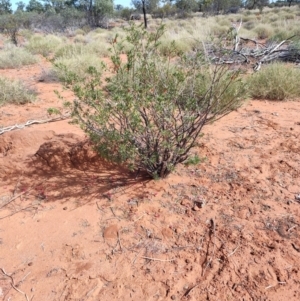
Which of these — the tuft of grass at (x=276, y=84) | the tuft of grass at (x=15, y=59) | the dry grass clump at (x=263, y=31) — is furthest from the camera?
the dry grass clump at (x=263, y=31)

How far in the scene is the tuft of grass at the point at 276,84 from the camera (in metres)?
5.05

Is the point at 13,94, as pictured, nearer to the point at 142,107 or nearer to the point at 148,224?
the point at 142,107

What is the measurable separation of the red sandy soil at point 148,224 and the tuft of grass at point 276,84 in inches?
70.5

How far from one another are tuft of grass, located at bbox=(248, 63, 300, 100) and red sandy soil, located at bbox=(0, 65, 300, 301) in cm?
179

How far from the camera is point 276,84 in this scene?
5.10 meters

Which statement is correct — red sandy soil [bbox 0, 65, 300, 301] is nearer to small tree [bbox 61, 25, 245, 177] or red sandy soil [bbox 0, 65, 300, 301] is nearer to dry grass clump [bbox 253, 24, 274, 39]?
small tree [bbox 61, 25, 245, 177]

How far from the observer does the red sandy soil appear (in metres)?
1.85

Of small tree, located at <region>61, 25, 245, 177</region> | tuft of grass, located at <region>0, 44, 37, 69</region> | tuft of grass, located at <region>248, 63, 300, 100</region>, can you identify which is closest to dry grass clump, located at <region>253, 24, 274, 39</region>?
tuft of grass, located at <region>248, 63, 300, 100</region>

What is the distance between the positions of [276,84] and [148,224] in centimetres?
403

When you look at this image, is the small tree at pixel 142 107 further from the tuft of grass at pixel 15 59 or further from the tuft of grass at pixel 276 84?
the tuft of grass at pixel 15 59

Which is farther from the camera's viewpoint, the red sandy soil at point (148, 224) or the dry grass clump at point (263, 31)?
the dry grass clump at point (263, 31)

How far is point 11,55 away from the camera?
9.27 m

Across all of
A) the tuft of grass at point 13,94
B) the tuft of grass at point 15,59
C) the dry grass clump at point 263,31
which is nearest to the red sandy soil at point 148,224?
the tuft of grass at point 13,94

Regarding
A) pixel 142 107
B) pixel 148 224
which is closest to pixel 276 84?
pixel 142 107
